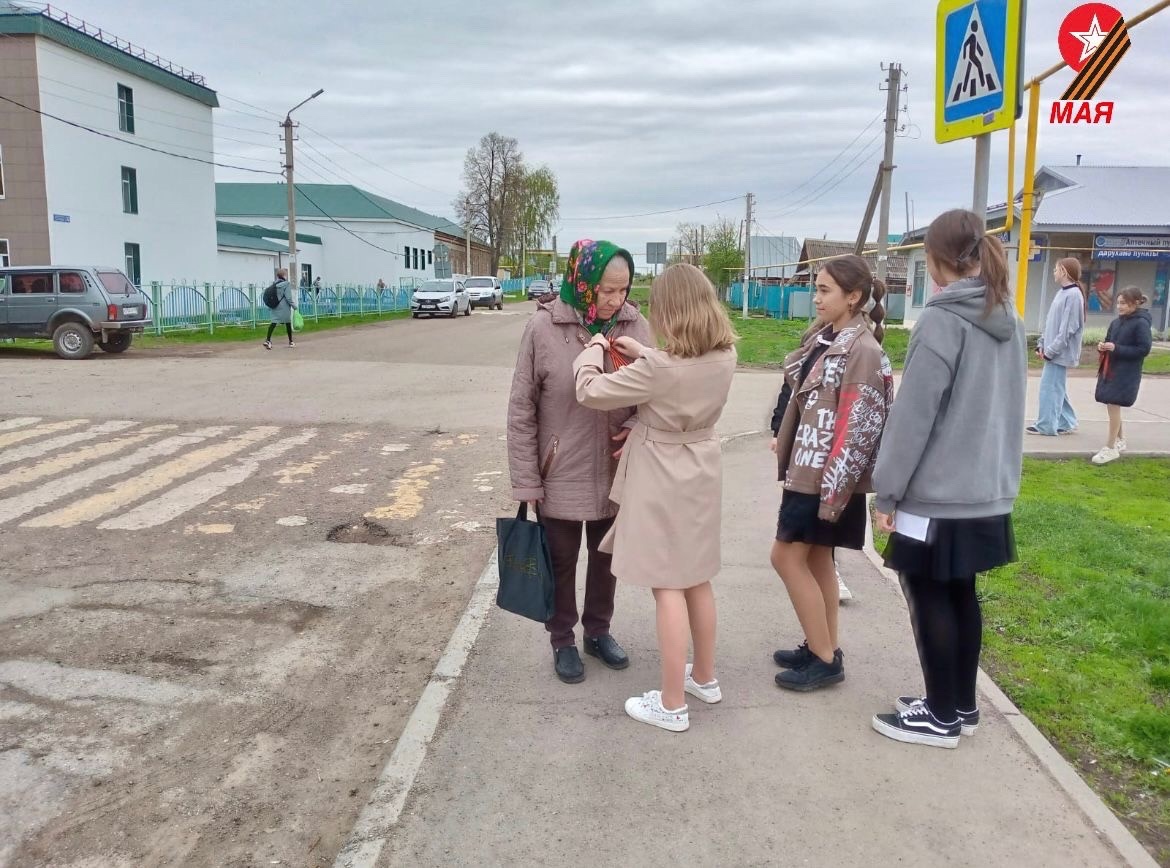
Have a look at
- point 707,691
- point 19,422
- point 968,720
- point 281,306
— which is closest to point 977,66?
point 968,720

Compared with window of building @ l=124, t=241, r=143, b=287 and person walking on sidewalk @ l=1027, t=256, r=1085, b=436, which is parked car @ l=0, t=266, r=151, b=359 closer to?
window of building @ l=124, t=241, r=143, b=287

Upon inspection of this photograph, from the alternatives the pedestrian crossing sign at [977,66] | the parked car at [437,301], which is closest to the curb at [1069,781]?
the pedestrian crossing sign at [977,66]

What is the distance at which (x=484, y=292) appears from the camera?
49.3 m

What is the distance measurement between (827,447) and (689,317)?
0.80 m

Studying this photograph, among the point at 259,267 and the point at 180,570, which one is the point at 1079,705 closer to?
the point at 180,570

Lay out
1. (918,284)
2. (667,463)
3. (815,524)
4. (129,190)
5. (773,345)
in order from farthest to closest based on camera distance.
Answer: (918,284)
(129,190)
(773,345)
(815,524)
(667,463)

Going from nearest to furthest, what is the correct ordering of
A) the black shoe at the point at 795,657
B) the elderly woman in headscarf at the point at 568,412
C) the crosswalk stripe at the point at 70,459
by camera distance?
the elderly woman in headscarf at the point at 568,412, the black shoe at the point at 795,657, the crosswalk stripe at the point at 70,459

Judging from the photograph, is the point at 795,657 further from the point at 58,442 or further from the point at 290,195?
the point at 290,195

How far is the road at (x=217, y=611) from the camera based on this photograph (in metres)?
3.13

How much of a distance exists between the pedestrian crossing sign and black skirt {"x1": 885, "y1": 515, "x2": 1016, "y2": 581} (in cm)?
249

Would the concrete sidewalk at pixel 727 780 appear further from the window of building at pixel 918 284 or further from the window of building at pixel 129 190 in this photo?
the window of building at pixel 129 190

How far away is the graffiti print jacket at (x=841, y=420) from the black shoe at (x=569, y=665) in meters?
1.16

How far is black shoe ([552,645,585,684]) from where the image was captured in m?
3.96

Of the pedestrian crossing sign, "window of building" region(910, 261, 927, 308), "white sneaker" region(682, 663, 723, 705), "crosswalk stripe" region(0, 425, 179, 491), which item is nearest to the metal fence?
"crosswalk stripe" region(0, 425, 179, 491)
